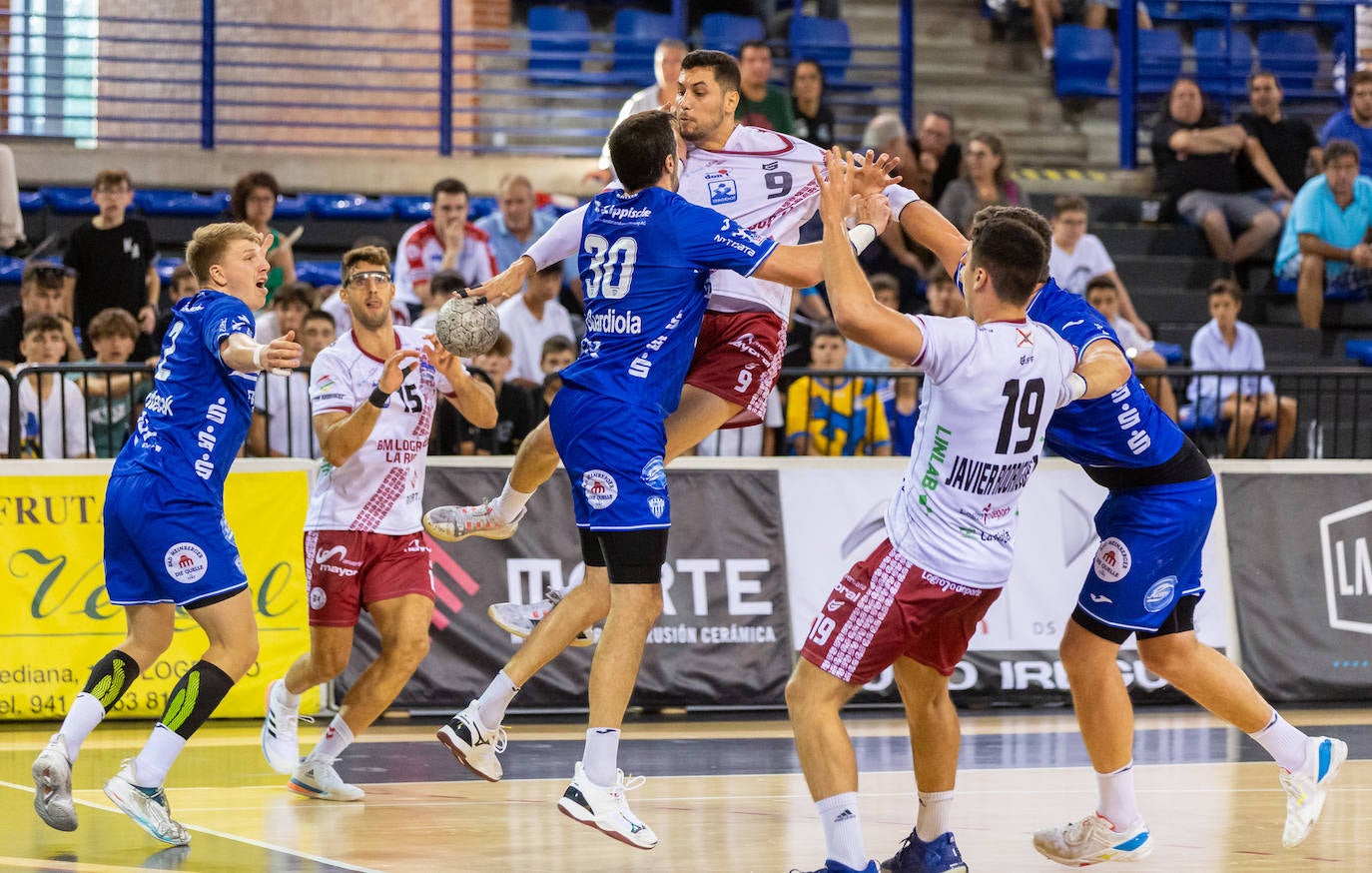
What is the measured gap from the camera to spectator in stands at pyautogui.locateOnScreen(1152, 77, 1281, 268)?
15.8 metres

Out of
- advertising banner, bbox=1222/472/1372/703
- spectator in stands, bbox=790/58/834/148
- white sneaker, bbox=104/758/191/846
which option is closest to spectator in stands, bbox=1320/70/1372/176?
spectator in stands, bbox=790/58/834/148

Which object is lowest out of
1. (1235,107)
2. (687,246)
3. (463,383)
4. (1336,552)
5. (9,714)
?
(9,714)

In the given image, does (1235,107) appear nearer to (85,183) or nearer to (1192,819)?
(85,183)

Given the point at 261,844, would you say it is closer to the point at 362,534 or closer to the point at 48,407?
the point at 362,534

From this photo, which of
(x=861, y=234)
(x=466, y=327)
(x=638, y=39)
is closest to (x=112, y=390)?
(x=466, y=327)

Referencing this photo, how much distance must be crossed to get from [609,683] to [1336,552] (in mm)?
7183

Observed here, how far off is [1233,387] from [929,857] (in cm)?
740

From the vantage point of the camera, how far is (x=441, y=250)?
1259 cm

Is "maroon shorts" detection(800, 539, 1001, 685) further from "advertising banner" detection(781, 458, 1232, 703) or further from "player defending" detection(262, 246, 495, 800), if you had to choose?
"advertising banner" detection(781, 458, 1232, 703)

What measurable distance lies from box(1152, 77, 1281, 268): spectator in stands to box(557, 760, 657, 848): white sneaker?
11.4 m

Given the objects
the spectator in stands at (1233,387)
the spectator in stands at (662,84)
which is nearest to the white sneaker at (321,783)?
the spectator in stands at (662,84)

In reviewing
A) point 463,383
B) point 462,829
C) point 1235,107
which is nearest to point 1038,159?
point 1235,107

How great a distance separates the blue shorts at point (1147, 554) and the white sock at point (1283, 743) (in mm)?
683

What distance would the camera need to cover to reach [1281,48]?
63.7ft
